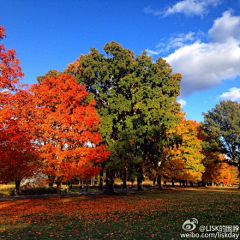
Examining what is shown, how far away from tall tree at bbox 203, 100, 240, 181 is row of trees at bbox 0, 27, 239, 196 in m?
14.8

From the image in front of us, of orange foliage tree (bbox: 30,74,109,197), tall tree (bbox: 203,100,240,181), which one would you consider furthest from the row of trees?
tall tree (bbox: 203,100,240,181)

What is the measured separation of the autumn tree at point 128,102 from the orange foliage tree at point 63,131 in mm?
4860

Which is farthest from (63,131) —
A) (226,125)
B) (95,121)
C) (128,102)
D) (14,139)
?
(226,125)

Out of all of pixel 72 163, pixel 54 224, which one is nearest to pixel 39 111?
pixel 72 163

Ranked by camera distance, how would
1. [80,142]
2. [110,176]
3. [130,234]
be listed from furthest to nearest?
[110,176] → [80,142] → [130,234]

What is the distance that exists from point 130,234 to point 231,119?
2063 inches

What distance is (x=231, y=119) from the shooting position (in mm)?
56125

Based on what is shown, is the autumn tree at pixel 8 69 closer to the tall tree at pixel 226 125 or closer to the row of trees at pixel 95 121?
the row of trees at pixel 95 121

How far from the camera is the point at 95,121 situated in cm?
2545

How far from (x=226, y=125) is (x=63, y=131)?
149 feet

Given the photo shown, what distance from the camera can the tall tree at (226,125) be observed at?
5519 centimetres

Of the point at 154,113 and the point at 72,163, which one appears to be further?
the point at 154,113

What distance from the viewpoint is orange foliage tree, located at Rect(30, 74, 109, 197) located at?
912 inches

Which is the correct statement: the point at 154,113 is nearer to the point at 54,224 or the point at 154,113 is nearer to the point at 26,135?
the point at 26,135
